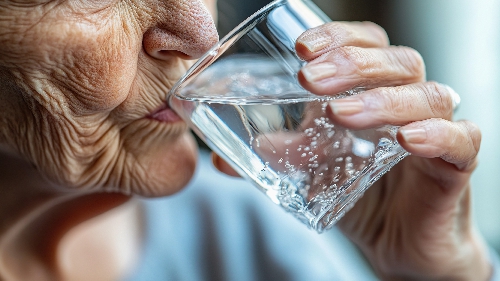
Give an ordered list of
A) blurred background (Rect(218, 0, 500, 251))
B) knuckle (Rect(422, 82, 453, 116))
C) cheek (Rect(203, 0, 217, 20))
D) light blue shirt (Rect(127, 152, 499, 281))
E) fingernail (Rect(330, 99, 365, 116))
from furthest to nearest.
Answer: blurred background (Rect(218, 0, 500, 251)) → light blue shirt (Rect(127, 152, 499, 281)) → cheek (Rect(203, 0, 217, 20)) → knuckle (Rect(422, 82, 453, 116)) → fingernail (Rect(330, 99, 365, 116))

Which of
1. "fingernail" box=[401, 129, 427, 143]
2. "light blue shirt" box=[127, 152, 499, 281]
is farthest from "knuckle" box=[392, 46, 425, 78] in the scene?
"light blue shirt" box=[127, 152, 499, 281]

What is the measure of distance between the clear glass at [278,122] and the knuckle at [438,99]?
2.9 inches

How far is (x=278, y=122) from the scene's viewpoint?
51 centimetres

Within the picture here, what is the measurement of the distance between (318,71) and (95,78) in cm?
22

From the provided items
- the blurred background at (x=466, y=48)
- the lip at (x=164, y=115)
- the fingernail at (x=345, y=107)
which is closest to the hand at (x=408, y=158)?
the fingernail at (x=345, y=107)

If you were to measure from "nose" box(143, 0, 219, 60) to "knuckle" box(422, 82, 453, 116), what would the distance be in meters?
0.24

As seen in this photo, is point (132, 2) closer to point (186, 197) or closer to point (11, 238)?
point (11, 238)

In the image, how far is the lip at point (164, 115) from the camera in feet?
2.22

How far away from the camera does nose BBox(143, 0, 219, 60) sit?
1.87 ft

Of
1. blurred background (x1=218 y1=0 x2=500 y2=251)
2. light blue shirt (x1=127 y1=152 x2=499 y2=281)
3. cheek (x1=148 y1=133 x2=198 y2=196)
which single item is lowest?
light blue shirt (x1=127 y1=152 x2=499 y2=281)

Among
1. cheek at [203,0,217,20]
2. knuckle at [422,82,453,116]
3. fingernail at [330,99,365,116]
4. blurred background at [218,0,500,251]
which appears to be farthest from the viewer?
blurred background at [218,0,500,251]

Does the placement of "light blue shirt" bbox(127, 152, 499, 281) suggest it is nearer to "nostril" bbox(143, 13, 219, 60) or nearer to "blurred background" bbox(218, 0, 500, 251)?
"nostril" bbox(143, 13, 219, 60)

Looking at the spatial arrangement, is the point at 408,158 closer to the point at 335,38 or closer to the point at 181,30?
the point at 335,38

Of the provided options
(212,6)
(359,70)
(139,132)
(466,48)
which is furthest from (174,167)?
(466,48)
